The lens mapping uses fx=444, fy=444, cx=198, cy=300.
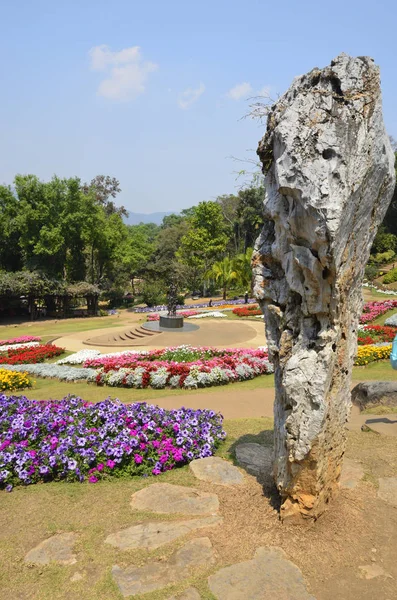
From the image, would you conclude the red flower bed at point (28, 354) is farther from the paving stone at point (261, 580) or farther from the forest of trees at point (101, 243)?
the paving stone at point (261, 580)

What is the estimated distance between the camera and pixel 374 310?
2364 centimetres

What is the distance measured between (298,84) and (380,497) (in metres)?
4.36

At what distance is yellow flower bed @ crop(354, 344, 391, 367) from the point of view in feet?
45.1

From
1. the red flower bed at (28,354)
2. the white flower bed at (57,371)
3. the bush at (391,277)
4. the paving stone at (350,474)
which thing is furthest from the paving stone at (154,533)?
the bush at (391,277)

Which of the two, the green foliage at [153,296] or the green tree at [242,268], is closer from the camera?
the green tree at [242,268]

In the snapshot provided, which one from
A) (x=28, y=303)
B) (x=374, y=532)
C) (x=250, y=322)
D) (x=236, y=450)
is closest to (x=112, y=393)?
(x=236, y=450)

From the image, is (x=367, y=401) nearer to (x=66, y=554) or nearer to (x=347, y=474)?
(x=347, y=474)

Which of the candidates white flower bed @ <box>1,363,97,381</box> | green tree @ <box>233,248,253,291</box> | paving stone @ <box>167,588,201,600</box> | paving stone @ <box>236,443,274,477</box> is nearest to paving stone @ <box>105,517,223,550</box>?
paving stone @ <box>167,588,201,600</box>

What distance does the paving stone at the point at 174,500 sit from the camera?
472 cm

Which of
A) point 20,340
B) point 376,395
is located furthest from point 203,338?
point 376,395

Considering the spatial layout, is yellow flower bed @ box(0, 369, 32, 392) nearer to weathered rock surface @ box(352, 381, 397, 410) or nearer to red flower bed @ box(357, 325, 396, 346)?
weathered rock surface @ box(352, 381, 397, 410)

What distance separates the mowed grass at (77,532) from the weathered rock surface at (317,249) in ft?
4.62

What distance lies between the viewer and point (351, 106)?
3.67 meters

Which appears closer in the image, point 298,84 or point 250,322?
point 298,84
